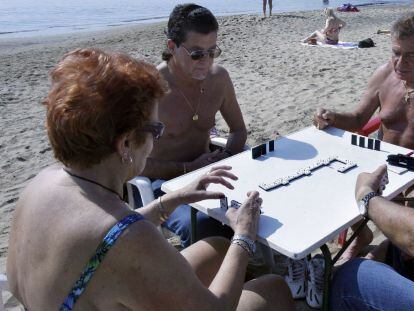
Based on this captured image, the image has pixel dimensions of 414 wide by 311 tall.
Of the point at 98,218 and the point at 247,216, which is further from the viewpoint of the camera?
the point at 247,216

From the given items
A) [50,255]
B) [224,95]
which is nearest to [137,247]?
[50,255]

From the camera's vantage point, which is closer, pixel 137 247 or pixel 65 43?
pixel 137 247

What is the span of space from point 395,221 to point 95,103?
115 cm

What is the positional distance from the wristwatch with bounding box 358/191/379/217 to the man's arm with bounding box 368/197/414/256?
0.05ft

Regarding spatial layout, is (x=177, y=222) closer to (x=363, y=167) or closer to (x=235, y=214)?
(x=235, y=214)

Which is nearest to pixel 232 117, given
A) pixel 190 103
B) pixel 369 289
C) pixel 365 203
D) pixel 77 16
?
pixel 190 103

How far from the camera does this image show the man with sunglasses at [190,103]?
2.66 metres

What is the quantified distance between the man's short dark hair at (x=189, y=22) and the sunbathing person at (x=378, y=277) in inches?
54.4

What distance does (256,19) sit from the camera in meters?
16.5

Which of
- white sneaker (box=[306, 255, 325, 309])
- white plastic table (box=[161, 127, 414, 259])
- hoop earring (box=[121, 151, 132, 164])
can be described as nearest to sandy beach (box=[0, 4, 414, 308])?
hoop earring (box=[121, 151, 132, 164])

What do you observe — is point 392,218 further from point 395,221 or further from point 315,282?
point 315,282

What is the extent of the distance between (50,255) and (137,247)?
26cm

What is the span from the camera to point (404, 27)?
8.25ft

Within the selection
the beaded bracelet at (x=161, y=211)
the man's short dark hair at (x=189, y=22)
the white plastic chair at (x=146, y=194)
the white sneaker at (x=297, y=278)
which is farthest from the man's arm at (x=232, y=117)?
the beaded bracelet at (x=161, y=211)
